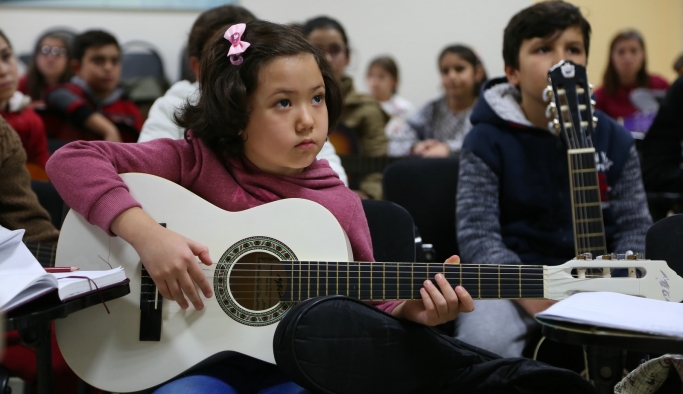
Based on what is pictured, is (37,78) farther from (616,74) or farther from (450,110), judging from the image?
(616,74)

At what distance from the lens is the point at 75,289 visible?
1083mm

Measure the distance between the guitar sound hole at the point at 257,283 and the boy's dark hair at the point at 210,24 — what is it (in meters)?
0.98

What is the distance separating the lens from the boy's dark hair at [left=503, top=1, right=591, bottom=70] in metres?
1.82

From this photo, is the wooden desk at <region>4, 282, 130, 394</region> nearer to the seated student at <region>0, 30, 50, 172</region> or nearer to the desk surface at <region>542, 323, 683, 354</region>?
the desk surface at <region>542, 323, 683, 354</region>

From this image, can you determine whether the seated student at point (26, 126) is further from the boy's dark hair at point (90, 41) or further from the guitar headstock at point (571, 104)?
the guitar headstock at point (571, 104)

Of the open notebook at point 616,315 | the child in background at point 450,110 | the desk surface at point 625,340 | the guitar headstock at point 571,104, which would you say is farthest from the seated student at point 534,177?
the child in background at point 450,110

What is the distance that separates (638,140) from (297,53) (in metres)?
2.11

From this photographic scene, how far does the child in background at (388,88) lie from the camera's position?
5.42m

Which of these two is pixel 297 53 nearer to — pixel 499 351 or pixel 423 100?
pixel 499 351

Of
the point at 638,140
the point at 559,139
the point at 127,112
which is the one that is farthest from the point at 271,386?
the point at 127,112

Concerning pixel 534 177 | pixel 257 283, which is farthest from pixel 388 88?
pixel 257 283

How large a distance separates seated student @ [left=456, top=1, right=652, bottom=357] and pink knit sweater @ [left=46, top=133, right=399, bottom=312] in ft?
1.53

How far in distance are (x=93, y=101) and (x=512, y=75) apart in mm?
2445

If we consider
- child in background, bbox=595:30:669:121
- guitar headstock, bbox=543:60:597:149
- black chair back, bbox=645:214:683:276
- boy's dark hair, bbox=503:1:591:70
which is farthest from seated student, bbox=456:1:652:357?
child in background, bbox=595:30:669:121
